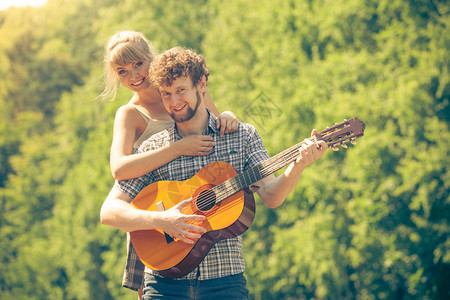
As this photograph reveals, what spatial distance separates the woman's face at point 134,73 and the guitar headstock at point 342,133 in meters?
1.27

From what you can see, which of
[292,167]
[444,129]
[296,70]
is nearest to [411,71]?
[444,129]

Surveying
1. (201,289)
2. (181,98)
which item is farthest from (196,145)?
(201,289)

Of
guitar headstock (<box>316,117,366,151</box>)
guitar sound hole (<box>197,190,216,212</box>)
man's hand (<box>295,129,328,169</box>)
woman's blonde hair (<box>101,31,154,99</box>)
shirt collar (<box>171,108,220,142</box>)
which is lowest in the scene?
guitar sound hole (<box>197,190,216,212</box>)

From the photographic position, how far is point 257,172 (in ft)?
9.77

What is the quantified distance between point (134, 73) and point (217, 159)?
882 millimetres

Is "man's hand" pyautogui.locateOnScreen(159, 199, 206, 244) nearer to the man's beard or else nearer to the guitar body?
the guitar body

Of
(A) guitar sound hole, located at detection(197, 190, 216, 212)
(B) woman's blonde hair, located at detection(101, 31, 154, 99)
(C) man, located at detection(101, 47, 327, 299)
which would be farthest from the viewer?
(B) woman's blonde hair, located at detection(101, 31, 154, 99)

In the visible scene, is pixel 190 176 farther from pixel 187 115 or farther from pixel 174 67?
pixel 174 67

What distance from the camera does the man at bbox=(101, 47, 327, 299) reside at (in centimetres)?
294

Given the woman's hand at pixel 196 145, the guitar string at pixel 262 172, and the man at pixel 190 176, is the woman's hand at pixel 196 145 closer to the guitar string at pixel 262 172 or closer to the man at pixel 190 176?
the man at pixel 190 176

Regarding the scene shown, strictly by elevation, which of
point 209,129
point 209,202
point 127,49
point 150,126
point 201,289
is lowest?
point 201,289

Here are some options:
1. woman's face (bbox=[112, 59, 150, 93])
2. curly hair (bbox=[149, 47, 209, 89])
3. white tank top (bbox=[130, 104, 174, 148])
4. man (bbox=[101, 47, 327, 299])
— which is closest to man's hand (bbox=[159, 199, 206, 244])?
man (bbox=[101, 47, 327, 299])

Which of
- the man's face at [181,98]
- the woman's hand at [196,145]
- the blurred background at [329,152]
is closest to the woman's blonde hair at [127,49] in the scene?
the man's face at [181,98]

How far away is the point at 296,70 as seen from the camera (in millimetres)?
14164
